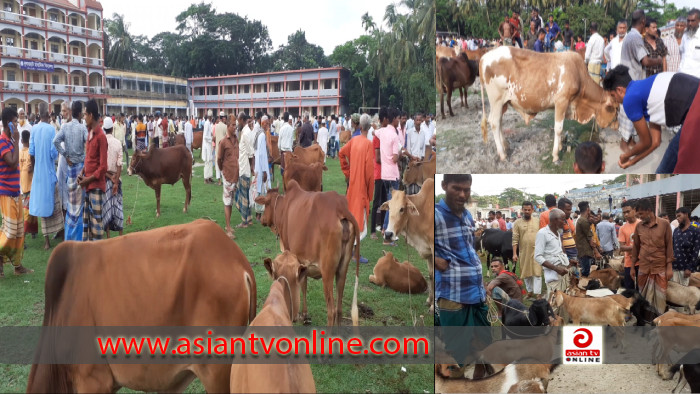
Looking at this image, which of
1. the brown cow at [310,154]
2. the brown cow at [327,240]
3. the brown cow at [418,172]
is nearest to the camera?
the brown cow at [327,240]

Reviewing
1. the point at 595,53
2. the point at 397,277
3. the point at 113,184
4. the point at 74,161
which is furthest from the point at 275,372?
the point at 113,184

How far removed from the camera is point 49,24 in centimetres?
1595

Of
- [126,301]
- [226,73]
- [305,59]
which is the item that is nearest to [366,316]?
[126,301]

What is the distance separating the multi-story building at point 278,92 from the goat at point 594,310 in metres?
14.2

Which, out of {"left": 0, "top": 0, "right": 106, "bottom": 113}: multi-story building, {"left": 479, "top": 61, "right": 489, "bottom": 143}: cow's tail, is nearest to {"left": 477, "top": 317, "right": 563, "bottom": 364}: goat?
{"left": 479, "top": 61, "right": 489, "bottom": 143}: cow's tail

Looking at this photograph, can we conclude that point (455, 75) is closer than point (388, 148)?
Yes

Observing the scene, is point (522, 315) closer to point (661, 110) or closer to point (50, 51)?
point (661, 110)

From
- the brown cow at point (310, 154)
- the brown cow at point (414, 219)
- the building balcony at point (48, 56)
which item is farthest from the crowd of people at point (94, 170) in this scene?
the building balcony at point (48, 56)

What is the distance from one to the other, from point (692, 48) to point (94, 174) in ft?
20.7

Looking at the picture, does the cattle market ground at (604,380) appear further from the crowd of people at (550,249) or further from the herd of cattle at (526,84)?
the herd of cattle at (526,84)

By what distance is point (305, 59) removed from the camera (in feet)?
52.7

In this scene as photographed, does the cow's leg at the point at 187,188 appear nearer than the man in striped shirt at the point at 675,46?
No

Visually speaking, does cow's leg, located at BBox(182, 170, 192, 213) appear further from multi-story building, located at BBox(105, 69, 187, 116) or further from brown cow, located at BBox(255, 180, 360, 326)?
multi-story building, located at BBox(105, 69, 187, 116)

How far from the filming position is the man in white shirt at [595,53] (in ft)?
8.95
